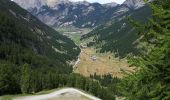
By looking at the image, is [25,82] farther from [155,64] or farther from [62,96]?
[155,64]

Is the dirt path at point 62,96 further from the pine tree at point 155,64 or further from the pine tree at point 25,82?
the pine tree at point 155,64

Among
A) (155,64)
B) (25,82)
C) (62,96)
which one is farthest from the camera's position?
(25,82)

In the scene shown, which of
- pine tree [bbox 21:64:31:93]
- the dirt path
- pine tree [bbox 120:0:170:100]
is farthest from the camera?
pine tree [bbox 21:64:31:93]

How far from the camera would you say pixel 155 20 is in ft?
71.8

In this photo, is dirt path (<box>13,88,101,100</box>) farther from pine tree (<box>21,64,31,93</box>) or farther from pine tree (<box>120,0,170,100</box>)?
pine tree (<box>120,0,170,100</box>)

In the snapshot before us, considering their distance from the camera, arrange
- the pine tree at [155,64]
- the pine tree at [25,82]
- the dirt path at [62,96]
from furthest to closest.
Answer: the pine tree at [25,82]
the dirt path at [62,96]
the pine tree at [155,64]

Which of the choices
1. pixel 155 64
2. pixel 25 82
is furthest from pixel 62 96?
pixel 155 64

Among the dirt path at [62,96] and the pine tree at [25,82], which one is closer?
the dirt path at [62,96]

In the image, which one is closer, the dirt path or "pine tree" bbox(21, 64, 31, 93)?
the dirt path

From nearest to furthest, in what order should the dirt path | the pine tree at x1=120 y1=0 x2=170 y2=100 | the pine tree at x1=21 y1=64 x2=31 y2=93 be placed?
the pine tree at x1=120 y1=0 x2=170 y2=100 < the dirt path < the pine tree at x1=21 y1=64 x2=31 y2=93

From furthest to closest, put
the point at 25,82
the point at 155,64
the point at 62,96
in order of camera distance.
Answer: the point at 25,82
the point at 62,96
the point at 155,64

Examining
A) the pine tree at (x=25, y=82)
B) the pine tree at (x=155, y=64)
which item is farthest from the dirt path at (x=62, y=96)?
the pine tree at (x=155, y=64)

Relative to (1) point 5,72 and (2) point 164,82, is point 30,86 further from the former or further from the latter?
(2) point 164,82

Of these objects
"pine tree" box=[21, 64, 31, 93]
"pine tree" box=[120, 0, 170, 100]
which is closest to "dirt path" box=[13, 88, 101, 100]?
"pine tree" box=[21, 64, 31, 93]
